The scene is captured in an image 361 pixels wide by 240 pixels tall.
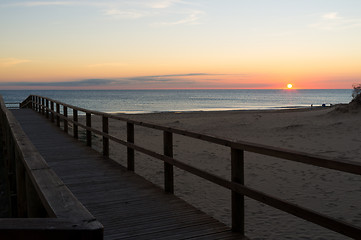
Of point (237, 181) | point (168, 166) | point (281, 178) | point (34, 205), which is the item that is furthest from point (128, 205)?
point (281, 178)

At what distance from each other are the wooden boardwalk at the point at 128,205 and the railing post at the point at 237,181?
13cm

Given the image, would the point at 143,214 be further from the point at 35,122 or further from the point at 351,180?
the point at 35,122

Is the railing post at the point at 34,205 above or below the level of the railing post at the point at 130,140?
above

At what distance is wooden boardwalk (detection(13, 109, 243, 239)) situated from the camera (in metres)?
3.99

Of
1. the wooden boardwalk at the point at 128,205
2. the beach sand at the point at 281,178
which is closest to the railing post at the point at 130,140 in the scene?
the wooden boardwalk at the point at 128,205

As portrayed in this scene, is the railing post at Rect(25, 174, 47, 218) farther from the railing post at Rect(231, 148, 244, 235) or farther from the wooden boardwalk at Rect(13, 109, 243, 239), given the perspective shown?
the railing post at Rect(231, 148, 244, 235)

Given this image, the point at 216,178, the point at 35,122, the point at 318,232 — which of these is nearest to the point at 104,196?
the point at 216,178

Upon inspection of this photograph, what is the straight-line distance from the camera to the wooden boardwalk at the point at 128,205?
3.99 m

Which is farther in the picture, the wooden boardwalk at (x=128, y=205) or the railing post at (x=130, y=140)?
the railing post at (x=130, y=140)

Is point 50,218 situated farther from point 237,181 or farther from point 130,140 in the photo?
point 130,140

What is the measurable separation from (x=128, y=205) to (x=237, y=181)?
1754 millimetres

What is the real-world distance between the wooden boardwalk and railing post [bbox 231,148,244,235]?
0.44 ft

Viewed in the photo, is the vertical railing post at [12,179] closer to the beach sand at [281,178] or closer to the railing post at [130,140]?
the railing post at [130,140]

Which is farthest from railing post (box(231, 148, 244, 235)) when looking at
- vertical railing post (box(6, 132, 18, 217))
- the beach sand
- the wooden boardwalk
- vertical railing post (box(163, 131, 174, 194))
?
vertical railing post (box(6, 132, 18, 217))
